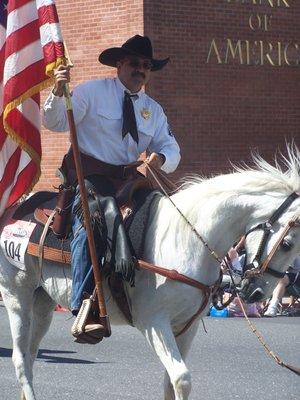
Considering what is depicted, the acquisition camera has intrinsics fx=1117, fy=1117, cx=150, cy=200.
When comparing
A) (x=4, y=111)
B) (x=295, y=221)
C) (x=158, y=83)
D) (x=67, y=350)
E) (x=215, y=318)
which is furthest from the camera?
(x=158, y=83)

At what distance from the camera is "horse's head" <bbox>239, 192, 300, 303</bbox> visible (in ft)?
23.2

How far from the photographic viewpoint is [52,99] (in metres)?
7.52

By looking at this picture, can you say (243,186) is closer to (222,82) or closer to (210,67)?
(210,67)

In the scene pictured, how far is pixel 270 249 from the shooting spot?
7.10m

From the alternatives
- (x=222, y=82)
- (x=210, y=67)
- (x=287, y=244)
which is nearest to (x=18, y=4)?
(x=287, y=244)

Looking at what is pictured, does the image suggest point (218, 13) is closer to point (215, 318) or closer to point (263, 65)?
point (263, 65)

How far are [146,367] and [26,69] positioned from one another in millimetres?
4578

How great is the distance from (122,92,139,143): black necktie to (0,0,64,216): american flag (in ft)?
1.81

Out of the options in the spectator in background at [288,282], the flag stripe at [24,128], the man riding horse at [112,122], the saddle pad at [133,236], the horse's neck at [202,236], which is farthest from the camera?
the spectator in background at [288,282]

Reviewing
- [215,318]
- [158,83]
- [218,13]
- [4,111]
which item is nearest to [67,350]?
[215,318]

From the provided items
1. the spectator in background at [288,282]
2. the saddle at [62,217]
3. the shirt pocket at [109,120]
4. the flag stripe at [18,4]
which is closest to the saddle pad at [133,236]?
the saddle at [62,217]

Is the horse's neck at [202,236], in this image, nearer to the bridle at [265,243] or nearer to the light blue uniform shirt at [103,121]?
the bridle at [265,243]

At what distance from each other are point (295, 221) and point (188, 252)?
733mm

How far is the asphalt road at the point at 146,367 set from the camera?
997 centimetres
